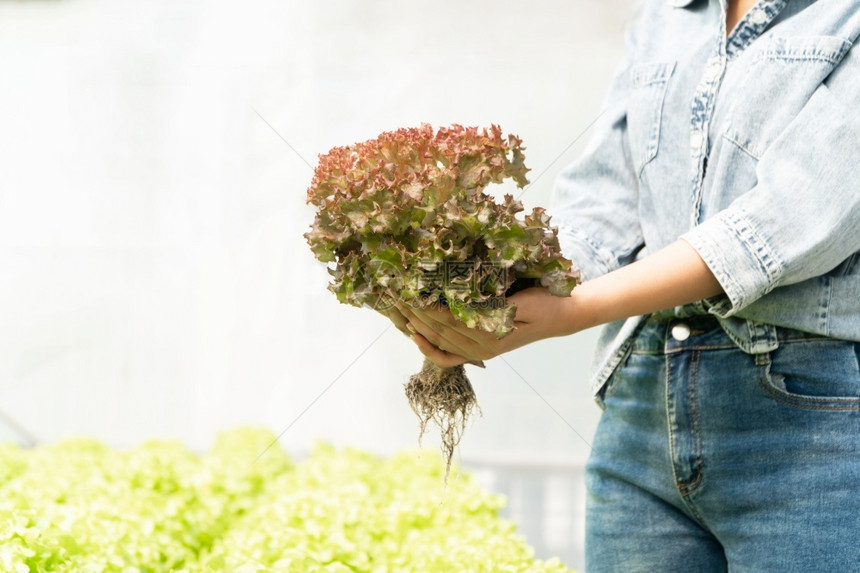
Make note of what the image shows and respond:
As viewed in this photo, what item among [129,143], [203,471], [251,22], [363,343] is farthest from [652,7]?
[129,143]

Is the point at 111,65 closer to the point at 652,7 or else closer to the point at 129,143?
the point at 129,143

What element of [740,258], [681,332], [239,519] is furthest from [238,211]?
[740,258]

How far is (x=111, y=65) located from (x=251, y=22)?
0.78m

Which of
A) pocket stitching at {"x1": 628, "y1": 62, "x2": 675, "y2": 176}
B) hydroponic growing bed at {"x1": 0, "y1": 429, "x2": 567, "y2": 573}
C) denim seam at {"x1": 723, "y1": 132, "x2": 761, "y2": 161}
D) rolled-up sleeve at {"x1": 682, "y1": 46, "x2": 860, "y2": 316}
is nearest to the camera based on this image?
rolled-up sleeve at {"x1": 682, "y1": 46, "x2": 860, "y2": 316}

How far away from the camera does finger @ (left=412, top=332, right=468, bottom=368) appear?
1130 millimetres

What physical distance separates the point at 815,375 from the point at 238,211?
3.23 meters

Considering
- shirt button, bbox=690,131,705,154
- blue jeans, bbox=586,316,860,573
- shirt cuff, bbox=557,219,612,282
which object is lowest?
blue jeans, bbox=586,316,860,573

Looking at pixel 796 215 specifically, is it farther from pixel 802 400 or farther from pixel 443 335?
pixel 443 335

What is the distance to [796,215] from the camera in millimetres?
996

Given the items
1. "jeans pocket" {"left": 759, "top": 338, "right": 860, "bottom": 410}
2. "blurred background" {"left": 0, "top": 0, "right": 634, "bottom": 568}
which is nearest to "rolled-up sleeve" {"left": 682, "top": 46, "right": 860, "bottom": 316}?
"jeans pocket" {"left": 759, "top": 338, "right": 860, "bottom": 410}

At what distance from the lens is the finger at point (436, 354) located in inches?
44.5

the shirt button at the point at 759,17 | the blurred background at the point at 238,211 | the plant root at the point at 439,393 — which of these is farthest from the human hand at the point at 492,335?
the blurred background at the point at 238,211

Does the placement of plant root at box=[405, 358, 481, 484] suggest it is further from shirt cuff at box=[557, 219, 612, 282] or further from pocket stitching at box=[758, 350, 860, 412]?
pocket stitching at box=[758, 350, 860, 412]

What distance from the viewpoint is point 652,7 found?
1.38 metres
